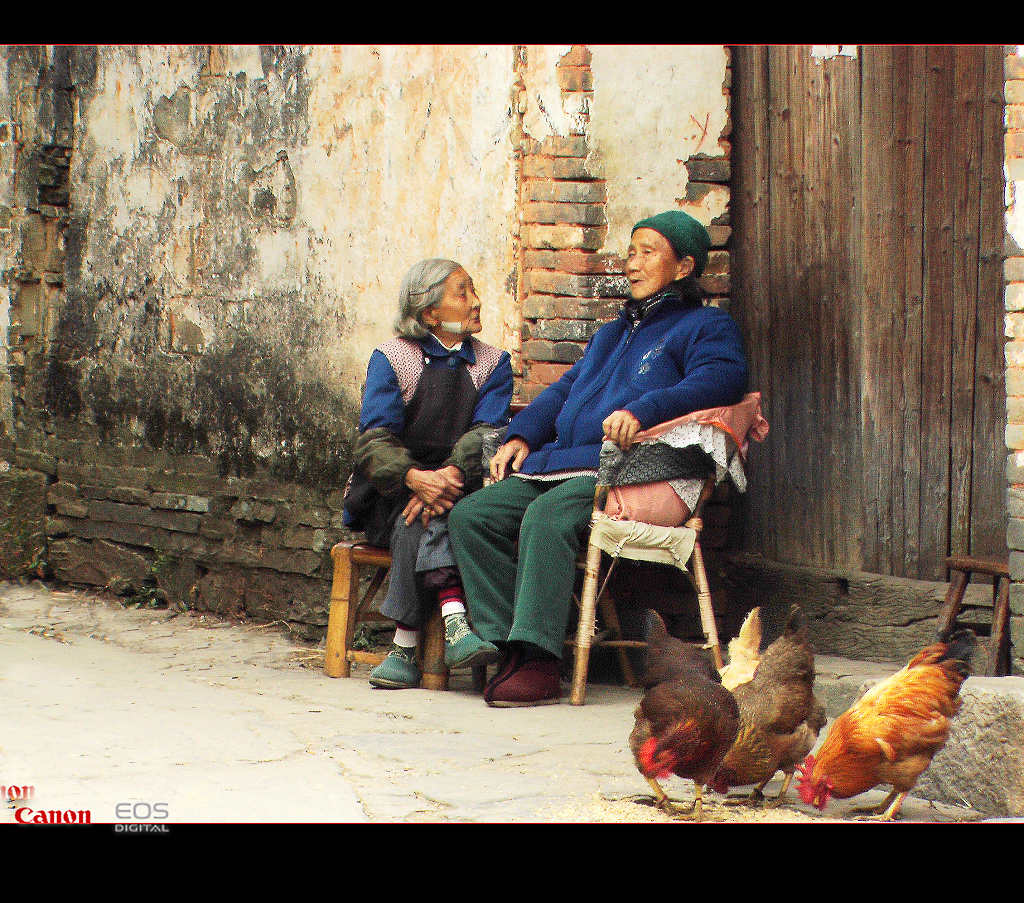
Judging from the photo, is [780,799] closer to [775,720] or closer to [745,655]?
[775,720]

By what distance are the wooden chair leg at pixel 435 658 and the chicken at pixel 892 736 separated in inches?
73.3

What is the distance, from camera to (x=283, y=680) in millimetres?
4828

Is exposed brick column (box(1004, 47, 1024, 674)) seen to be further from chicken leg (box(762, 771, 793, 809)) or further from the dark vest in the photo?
the dark vest

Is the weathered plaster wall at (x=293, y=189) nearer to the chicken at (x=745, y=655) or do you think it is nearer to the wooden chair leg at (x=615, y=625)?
the wooden chair leg at (x=615, y=625)

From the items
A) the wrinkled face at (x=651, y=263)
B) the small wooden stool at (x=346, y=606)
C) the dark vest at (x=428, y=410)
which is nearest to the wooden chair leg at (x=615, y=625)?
the small wooden stool at (x=346, y=606)

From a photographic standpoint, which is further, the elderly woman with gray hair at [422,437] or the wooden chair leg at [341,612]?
the wooden chair leg at [341,612]

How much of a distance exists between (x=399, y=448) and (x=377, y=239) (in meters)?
1.15

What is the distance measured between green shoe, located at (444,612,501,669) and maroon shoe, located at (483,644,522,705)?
36 mm

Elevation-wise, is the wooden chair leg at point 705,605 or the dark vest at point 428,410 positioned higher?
the dark vest at point 428,410

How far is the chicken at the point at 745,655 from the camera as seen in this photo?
11.6 feet

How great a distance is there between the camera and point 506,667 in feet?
14.6

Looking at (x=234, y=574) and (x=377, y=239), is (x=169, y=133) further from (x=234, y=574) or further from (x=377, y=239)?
(x=234, y=574)

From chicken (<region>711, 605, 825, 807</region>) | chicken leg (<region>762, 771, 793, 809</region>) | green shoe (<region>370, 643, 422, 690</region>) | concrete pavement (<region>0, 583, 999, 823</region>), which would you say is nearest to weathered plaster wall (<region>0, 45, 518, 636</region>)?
concrete pavement (<region>0, 583, 999, 823</region>)

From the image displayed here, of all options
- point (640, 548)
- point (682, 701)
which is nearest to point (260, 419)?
point (640, 548)
